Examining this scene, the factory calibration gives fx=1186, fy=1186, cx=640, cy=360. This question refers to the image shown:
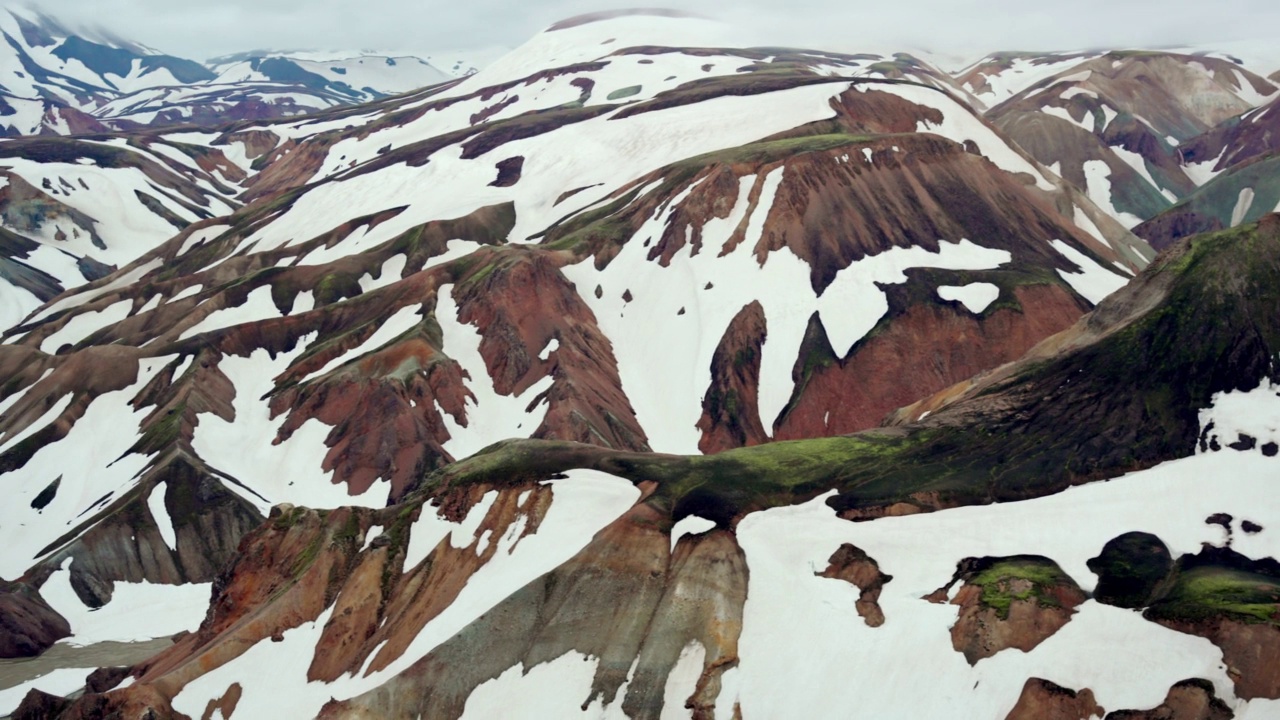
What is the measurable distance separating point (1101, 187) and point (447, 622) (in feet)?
475

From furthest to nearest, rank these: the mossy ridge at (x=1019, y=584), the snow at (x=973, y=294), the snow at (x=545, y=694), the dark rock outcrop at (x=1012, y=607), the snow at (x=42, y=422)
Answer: the snow at (x=42, y=422), the snow at (x=973, y=294), the snow at (x=545, y=694), the mossy ridge at (x=1019, y=584), the dark rock outcrop at (x=1012, y=607)

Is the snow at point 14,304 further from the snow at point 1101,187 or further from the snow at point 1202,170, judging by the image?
the snow at point 1202,170

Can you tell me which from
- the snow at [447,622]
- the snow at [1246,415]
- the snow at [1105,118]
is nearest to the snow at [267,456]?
the snow at [447,622]

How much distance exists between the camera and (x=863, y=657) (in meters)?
30.6

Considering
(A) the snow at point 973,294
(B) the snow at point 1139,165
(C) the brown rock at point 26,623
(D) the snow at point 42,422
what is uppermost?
(B) the snow at point 1139,165

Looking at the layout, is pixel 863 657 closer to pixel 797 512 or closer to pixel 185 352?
pixel 797 512

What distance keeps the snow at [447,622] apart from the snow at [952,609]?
219 inches

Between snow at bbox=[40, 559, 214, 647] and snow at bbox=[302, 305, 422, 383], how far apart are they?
696 inches

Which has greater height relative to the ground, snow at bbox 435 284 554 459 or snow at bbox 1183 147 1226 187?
snow at bbox 1183 147 1226 187

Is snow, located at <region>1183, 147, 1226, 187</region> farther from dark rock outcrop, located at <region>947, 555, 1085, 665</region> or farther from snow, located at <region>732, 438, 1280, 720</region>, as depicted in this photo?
dark rock outcrop, located at <region>947, 555, 1085, 665</region>

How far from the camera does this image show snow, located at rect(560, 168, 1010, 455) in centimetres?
7125

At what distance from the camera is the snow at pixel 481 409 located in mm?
→ 68688

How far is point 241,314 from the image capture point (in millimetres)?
92500

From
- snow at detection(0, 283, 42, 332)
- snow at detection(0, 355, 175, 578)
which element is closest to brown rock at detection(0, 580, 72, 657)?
snow at detection(0, 355, 175, 578)
